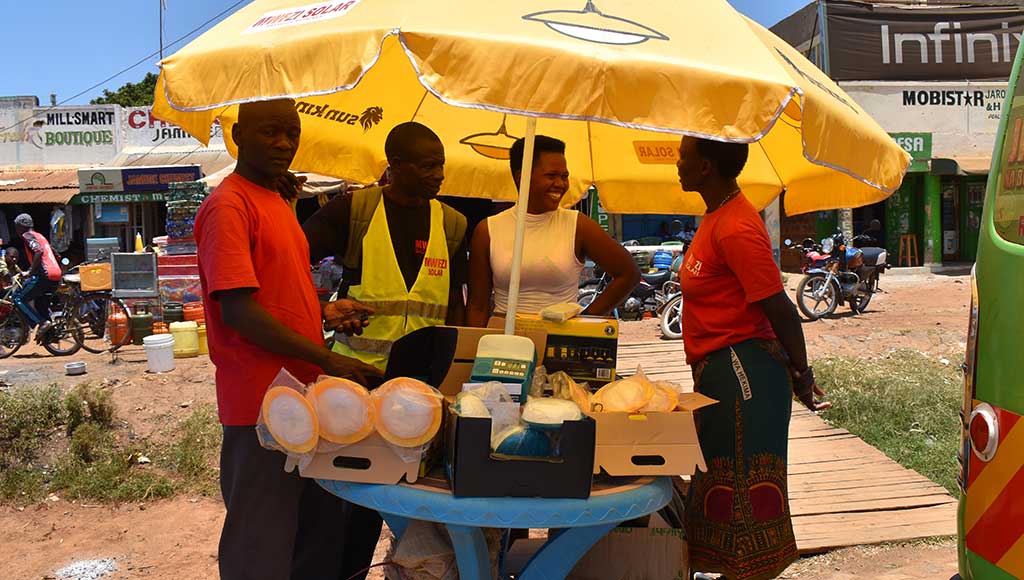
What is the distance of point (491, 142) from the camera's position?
413cm

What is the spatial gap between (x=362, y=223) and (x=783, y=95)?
5.49 ft

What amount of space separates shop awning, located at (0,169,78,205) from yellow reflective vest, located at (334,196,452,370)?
20.1 meters

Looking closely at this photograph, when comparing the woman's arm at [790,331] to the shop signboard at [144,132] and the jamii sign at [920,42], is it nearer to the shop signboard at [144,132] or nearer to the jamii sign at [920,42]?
the jamii sign at [920,42]

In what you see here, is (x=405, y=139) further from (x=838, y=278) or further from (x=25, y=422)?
(x=838, y=278)

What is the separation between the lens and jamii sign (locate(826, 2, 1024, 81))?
63.1ft

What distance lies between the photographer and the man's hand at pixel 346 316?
8.76 ft

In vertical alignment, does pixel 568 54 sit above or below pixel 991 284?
above

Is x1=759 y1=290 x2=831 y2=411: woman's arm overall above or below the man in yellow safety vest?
below

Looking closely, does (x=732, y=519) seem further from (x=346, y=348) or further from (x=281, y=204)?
(x=281, y=204)

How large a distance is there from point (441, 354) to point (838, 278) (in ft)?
37.8

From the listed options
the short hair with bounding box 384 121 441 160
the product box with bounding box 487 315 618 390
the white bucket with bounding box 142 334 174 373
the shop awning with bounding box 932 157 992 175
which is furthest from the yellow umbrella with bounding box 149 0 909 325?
the shop awning with bounding box 932 157 992 175

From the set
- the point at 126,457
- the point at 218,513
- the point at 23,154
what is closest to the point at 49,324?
the point at 126,457

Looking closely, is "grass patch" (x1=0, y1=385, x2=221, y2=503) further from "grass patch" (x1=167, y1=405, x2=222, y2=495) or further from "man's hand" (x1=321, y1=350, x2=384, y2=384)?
"man's hand" (x1=321, y1=350, x2=384, y2=384)

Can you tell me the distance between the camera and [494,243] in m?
3.16
